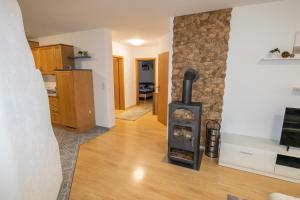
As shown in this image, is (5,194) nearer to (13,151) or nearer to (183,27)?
(13,151)

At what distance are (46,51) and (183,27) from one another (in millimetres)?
3465

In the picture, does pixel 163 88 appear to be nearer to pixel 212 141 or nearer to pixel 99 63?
pixel 99 63

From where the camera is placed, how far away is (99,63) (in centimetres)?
398

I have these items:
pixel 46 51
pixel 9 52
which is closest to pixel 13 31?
pixel 9 52

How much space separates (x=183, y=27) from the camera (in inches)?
117

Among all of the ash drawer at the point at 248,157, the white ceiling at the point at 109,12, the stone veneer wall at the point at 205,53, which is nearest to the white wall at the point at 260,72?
the stone veneer wall at the point at 205,53

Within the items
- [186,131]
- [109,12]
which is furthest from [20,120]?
[109,12]

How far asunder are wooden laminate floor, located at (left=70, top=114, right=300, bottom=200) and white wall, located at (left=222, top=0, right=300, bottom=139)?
82 centimetres

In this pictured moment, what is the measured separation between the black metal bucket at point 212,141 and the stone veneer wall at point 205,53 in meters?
0.21

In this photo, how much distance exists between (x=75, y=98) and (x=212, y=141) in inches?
119

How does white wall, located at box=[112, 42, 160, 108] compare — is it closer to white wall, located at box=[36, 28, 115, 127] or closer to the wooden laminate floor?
white wall, located at box=[36, 28, 115, 127]

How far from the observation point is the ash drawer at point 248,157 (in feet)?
7.41

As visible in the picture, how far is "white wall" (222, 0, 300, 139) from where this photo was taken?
2361 mm

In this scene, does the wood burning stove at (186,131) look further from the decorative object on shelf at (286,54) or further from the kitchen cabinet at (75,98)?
the kitchen cabinet at (75,98)
